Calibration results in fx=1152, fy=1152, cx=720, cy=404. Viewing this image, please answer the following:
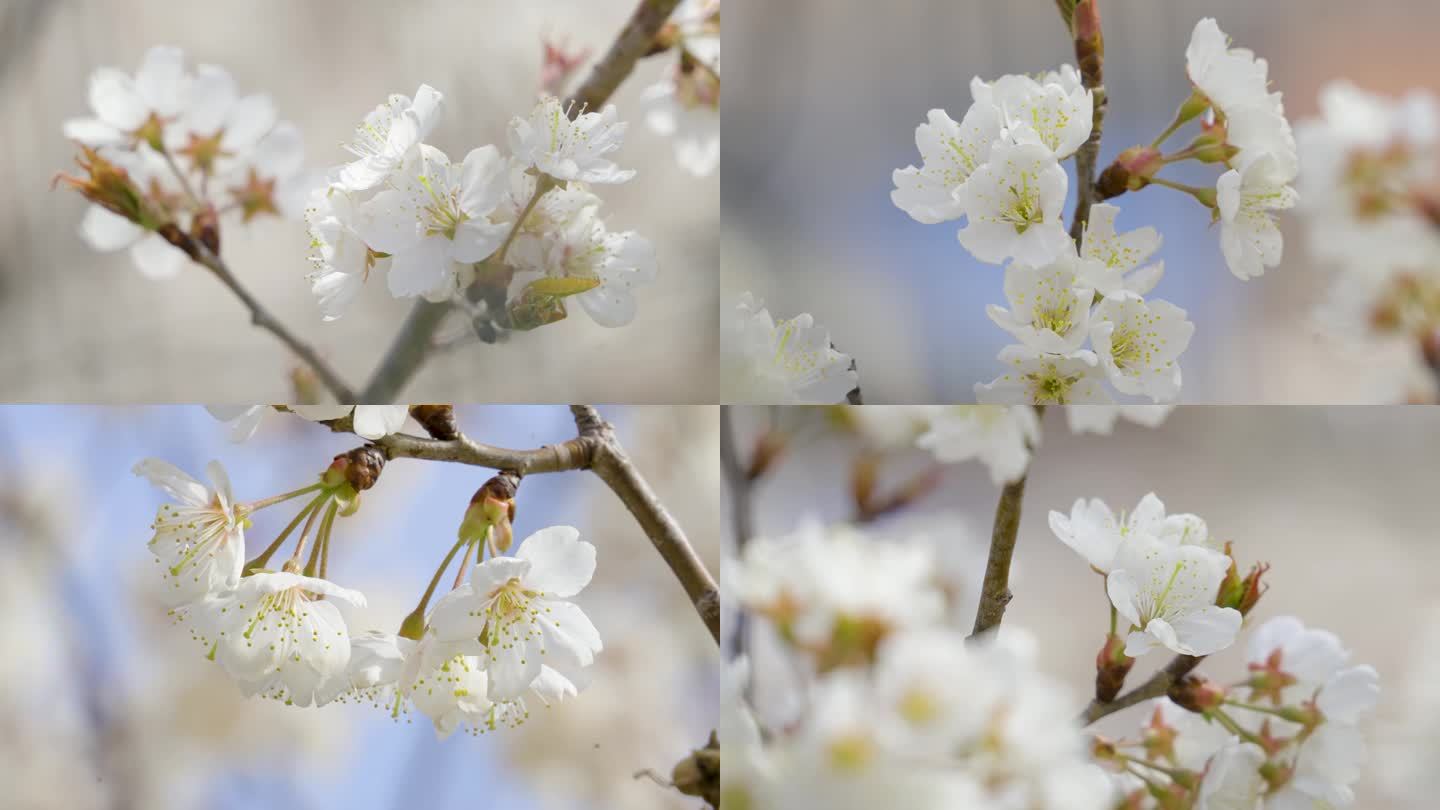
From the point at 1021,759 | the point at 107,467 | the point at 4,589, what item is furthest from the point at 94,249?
the point at 1021,759

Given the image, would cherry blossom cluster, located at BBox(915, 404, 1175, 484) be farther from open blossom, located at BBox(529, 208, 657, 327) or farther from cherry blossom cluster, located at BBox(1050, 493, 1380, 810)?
open blossom, located at BBox(529, 208, 657, 327)

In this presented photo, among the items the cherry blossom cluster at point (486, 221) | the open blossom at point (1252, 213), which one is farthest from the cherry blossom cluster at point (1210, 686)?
the cherry blossom cluster at point (486, 221)

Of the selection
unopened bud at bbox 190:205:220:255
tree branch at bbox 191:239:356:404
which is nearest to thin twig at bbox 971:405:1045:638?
tree branch at bbox 191:239:356:404

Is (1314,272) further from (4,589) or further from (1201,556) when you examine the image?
(4,589)

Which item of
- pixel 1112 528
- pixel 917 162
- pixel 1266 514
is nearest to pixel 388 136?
pixel 917 162

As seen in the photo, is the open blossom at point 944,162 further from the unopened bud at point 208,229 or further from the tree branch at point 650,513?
the unopened bud at point 208,229

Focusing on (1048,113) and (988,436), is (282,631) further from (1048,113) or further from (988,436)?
(1048,113)
